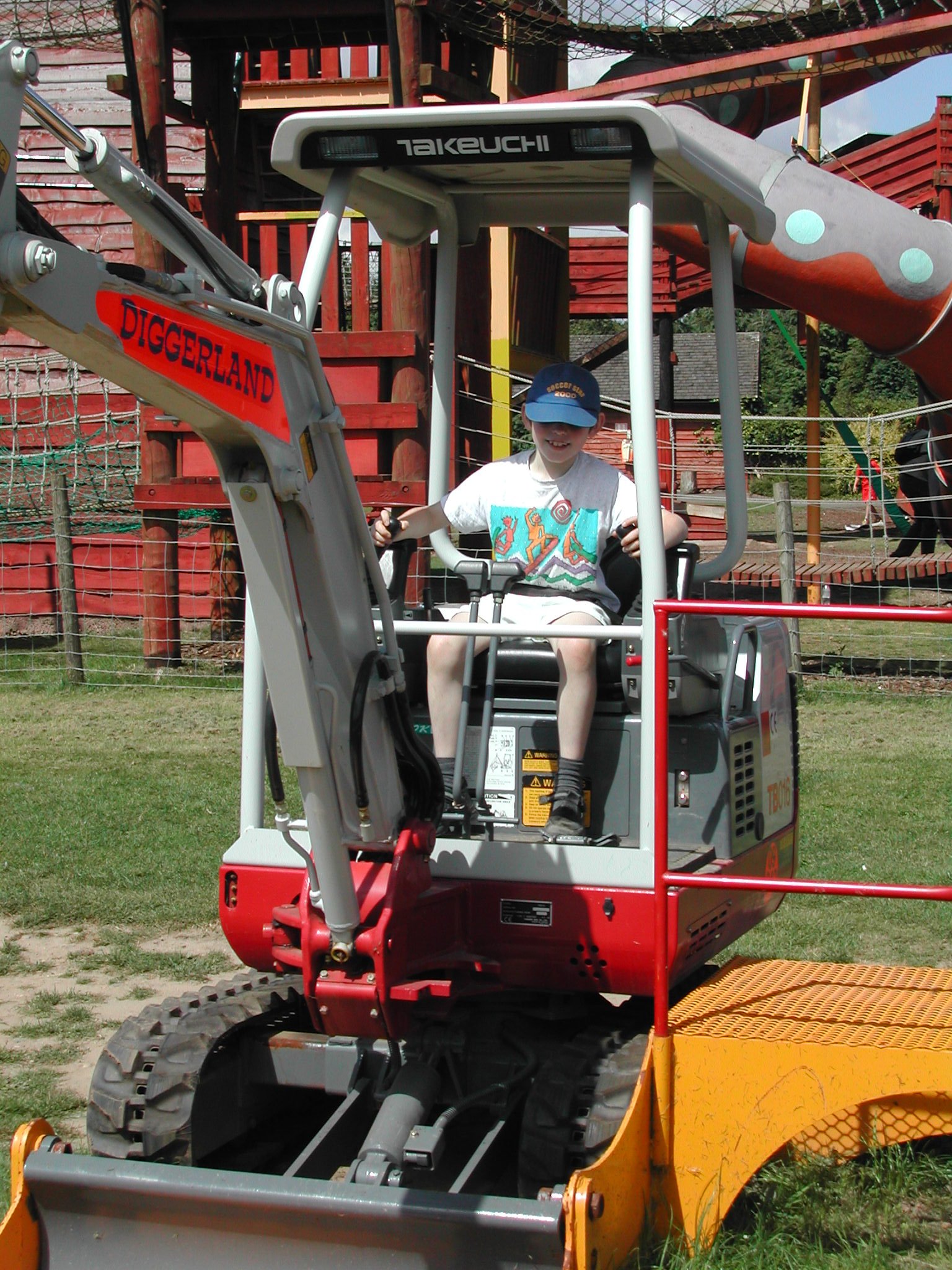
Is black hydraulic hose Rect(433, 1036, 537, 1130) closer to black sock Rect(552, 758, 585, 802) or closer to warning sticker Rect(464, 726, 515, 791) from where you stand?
black sock Rect(552, 758, 585, 802)

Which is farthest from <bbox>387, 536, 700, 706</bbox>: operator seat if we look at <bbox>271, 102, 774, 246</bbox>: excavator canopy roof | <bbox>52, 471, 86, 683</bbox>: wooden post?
<bbox>52, 471, 86, 683</bbox>: wooden post

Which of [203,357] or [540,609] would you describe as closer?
[203,357]

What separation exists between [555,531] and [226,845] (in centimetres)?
374

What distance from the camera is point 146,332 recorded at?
9.23 ft

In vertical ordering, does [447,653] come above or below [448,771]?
above

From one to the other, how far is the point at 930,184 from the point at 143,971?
41.9ft

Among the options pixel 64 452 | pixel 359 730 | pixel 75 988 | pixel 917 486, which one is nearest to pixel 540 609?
pixel 359 730

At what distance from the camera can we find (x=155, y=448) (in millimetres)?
12039

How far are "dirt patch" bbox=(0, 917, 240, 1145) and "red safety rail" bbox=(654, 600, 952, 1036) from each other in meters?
2.01

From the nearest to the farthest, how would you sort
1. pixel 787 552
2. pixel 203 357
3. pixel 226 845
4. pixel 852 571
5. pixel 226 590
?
pixel 203 357, pixel 226 845, pixel 787 552, pixel 226 590, pixel 852 571

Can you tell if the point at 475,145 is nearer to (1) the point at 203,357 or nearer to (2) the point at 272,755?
(1) the point at 203,357

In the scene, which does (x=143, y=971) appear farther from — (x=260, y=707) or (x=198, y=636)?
(x=198, y=636)

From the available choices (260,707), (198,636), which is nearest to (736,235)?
(198,636)

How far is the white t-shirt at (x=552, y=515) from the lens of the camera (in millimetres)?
4469
